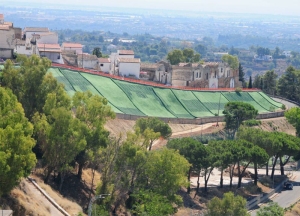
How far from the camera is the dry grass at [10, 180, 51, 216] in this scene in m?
30.0

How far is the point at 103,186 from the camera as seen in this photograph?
36406 millimetres

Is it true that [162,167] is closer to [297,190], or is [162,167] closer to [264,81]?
[297,190]

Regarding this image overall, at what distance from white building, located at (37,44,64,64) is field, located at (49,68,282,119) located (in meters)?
4.36

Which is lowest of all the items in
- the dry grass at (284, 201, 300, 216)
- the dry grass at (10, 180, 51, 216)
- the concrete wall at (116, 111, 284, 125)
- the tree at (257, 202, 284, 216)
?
the dry grass at (284, 201, 300, 216)

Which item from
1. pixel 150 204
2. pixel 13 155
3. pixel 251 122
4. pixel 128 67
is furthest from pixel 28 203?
pixel 128 67

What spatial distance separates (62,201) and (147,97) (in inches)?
1212

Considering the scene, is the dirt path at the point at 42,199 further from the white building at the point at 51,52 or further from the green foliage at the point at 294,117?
the green foliage at the point at 294,117

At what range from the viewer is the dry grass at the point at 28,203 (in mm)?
30016

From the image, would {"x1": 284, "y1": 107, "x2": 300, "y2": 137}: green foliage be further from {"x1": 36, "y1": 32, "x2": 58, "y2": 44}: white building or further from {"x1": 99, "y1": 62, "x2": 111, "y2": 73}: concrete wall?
{"x1": 36, "y1": 32, "x2": 58, "y2": 44}: white building

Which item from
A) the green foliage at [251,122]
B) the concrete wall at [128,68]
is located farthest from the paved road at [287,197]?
the concrete wall at [128,68]

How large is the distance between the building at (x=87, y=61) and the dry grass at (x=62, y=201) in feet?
112

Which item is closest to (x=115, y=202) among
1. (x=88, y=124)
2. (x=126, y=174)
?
(x=126, y=174)

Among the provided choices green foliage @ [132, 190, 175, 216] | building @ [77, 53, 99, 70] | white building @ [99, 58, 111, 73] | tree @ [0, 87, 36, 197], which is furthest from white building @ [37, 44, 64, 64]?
tree @ [0, 87, 36, 197]

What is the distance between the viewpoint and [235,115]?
62.0 m
